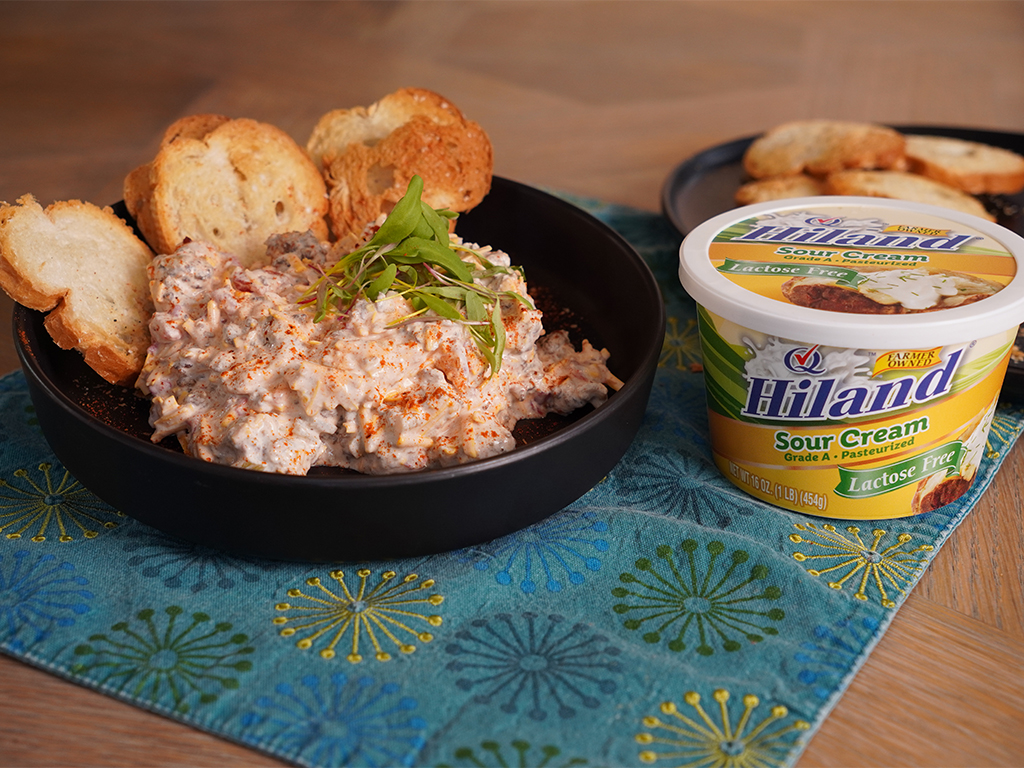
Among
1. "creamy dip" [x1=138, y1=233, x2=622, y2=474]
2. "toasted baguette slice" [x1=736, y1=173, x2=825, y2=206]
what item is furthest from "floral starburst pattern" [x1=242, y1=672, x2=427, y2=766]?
"toasted baguette slice" [x1=736, y1=173, x2=825, y2=206]

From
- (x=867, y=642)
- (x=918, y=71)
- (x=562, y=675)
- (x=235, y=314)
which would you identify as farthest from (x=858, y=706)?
(x=918, y=71)

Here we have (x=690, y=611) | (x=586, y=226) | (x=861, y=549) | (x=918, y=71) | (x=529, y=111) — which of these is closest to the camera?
(x=690, y=611)

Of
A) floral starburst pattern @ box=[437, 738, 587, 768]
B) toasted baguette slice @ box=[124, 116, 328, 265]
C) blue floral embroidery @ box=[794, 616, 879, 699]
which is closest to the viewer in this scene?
floral starburst pattern @ box=[437, 738, 587, 768]

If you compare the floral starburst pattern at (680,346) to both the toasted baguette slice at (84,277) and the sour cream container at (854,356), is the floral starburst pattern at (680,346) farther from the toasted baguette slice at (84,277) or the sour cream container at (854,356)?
the toasted baguette slice at (84,277)

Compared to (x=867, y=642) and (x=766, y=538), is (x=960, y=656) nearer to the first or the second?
(x=867, y=642)

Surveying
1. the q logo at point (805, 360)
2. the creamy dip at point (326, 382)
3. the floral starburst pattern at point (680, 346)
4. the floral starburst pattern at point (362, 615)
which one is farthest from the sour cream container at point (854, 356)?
the floral starburst pattern at point (362, 615)

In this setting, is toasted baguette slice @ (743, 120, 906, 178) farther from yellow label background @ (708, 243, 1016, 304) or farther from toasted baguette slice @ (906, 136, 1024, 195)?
yellow label background @ (708, 243, 1016, 304)
